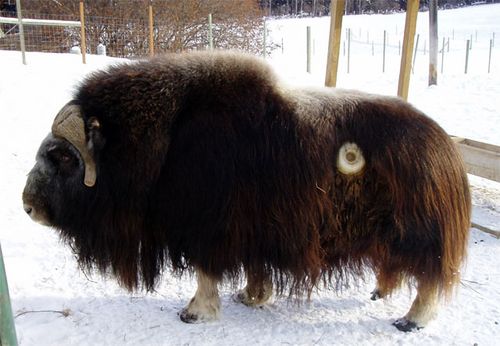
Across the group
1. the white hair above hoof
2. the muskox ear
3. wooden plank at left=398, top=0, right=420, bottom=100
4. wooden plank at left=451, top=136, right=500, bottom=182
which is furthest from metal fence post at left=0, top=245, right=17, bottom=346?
wooden plank at left=451, top=136, right=500, bottom=182

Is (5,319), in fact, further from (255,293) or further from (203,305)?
(255,293)

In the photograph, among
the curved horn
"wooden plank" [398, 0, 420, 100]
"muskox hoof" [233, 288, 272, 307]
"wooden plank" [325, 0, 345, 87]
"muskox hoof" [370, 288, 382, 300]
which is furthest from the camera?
"wooden plank" [325, 0, 345, 87]

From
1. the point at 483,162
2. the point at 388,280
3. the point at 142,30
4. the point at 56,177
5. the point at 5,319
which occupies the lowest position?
the point at 388,280

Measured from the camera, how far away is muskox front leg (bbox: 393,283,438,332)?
2488 millimetres

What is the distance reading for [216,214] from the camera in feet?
7.43

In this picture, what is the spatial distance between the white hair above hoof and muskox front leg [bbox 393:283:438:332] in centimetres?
69

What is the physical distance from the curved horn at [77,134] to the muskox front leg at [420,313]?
162 cm

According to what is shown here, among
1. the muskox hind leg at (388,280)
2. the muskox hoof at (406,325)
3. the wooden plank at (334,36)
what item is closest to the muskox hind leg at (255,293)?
the muskox hind leg at (388,280)

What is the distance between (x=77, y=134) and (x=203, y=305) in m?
1.02

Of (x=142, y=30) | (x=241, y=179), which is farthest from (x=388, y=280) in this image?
(x=142, y=30)

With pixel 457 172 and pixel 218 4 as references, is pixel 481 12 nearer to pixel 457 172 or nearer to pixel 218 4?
pixel 218 4

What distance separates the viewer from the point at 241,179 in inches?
89.0

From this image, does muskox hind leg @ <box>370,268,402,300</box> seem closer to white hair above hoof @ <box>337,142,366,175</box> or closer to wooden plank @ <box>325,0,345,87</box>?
white hair above hoof @ <box>337,142,366,175</box>

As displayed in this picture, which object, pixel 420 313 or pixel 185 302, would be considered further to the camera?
pixel 185 302
